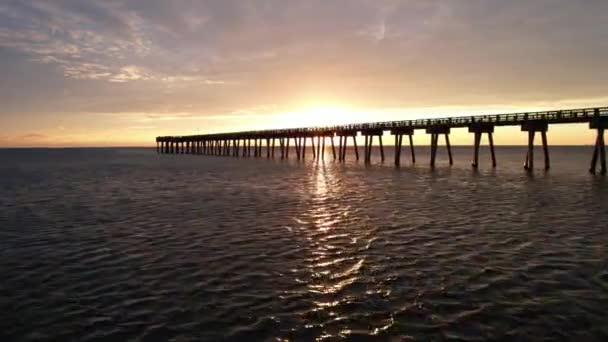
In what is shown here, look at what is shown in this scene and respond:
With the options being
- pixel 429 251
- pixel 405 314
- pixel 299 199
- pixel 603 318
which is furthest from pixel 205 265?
pixel 299 199

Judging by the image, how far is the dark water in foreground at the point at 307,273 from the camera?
6.77 metres

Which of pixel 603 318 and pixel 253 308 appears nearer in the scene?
pixel 603 318

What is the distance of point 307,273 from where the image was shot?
9.49 m

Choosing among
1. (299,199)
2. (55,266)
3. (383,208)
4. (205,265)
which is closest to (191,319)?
(205,265)

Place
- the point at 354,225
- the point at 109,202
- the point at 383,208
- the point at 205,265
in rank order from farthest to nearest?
1. the point at 109,202
2. the point at 383,208
3. the point at 354,225
4. the point at 205,265

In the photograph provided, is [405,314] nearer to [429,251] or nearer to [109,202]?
[429,251]

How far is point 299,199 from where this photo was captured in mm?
22609

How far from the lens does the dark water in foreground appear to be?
677cm

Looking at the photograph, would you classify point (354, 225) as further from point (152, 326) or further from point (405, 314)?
point (152, 326)

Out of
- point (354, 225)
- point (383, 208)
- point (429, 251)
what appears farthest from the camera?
point (383, 208)

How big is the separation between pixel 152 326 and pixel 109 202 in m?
17.4

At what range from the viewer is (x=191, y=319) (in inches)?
278

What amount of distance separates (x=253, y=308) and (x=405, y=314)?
2845mm

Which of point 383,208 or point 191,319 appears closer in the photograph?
point 191,319
